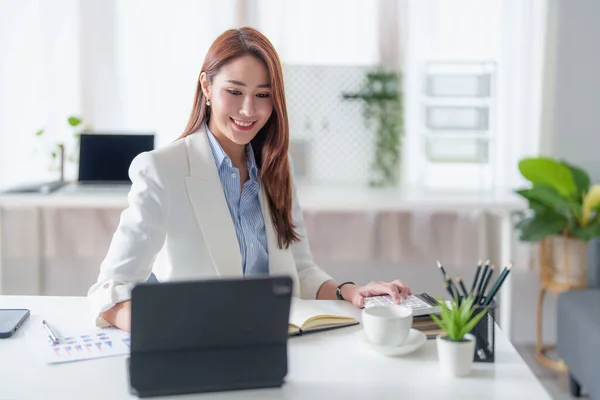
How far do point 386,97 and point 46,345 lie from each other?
2.46m

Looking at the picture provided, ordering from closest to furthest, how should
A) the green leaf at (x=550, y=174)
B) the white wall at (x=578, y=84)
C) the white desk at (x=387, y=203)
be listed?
the white desk at (x=387, y=203) → the green leaf at (x=550, y=174) → the white wall at (x=578, y=84)

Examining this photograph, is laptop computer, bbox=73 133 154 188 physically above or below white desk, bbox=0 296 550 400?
above

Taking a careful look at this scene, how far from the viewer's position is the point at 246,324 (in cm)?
118

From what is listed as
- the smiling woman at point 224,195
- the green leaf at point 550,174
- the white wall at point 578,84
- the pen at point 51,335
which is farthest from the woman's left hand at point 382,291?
the white wall at point 578,84

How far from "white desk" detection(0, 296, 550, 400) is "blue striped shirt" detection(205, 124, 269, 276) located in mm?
413

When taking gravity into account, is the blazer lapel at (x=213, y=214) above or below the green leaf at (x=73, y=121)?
below

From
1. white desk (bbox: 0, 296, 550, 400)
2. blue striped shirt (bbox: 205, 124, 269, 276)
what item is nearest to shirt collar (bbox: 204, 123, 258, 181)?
blue striped shirt (bbox: 205, 124, 269, 276)

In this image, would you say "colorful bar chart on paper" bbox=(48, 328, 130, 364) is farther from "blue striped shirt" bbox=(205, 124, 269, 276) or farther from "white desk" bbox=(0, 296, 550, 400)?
"blue striped shirt" bbox=(205, 124, 269, 276)

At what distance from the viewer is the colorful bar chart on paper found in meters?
1.32

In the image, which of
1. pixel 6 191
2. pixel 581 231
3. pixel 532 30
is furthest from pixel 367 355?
pixel 532 30

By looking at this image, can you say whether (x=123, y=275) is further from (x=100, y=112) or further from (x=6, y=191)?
(x=100, y=112)

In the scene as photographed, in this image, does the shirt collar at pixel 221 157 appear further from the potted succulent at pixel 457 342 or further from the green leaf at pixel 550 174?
the green leaf at pixel 550 174

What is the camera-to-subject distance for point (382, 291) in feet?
5.35

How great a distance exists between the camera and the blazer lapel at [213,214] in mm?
1699
